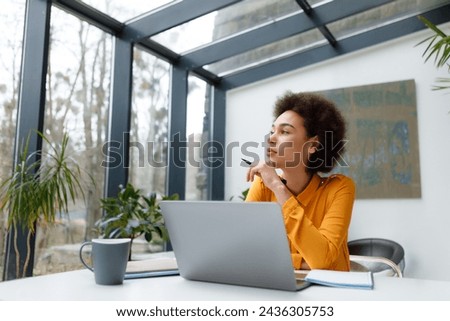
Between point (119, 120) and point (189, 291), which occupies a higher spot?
point (119, 120)

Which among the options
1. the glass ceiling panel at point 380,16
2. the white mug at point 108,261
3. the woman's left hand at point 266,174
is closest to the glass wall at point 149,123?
the glass ceiling panel at point 380,16

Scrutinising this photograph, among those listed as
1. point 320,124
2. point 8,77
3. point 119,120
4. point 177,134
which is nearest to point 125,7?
point 119,120

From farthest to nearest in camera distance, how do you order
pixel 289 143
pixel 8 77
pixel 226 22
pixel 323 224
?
pixel 226 22, pixel 8 77, pixel 289 143, pixel 323 224

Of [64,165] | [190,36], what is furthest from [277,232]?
[190,36]

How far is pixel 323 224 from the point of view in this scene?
141 cm

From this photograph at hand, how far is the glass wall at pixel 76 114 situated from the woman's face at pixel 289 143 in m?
1.82

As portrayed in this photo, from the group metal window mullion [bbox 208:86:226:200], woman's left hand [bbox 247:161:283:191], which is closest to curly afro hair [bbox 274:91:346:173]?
woman's left hand [bbox 247:161:283:191]

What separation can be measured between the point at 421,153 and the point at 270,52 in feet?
6.07

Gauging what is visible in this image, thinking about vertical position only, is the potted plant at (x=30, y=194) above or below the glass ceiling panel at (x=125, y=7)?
below

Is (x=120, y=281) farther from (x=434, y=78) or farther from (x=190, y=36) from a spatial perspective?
(x=434, y=78)

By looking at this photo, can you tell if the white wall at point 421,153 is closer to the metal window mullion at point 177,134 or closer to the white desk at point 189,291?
the metal window mullion at point 177,134

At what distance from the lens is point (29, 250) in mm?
2531

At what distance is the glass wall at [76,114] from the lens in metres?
2.93

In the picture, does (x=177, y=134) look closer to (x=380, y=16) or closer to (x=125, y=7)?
(x=125, y=7)
